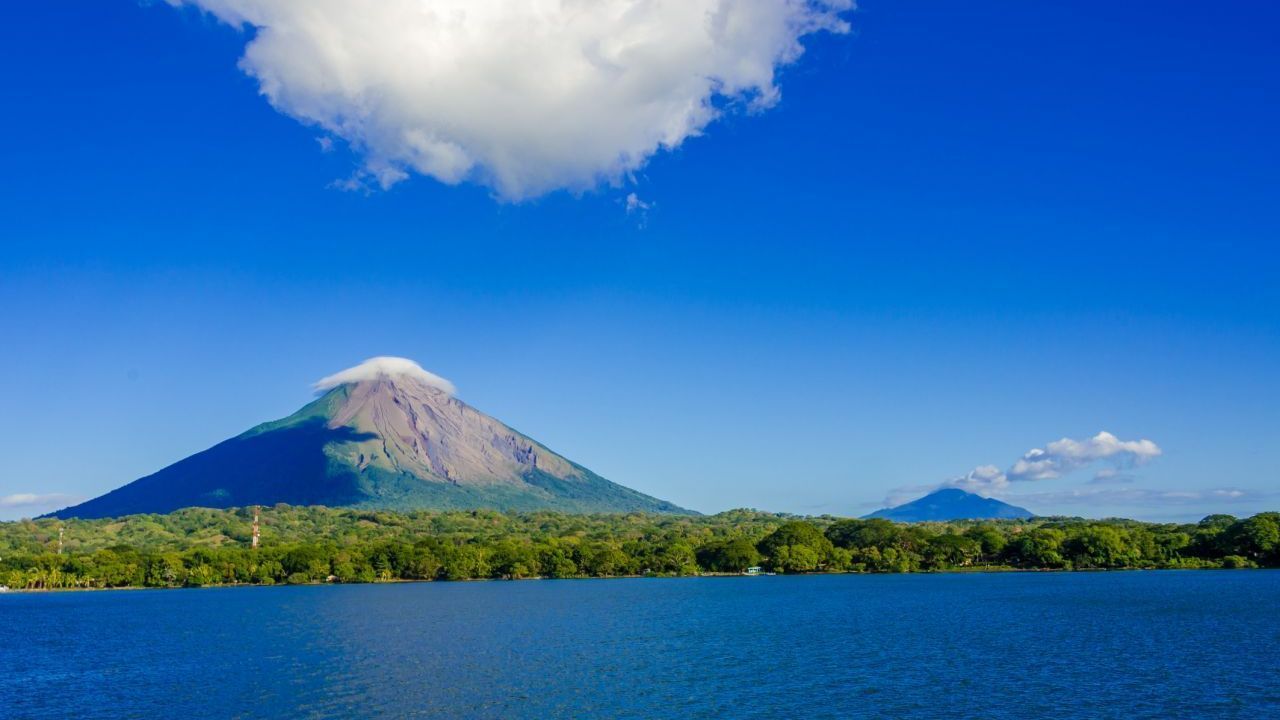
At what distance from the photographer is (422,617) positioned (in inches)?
3548

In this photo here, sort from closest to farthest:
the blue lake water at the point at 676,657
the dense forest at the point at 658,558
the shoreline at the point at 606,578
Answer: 1. the blue lake water at the point at 676,657
2. the shoreline at the point at 606,578
3. the dense forest at the point at 658,558

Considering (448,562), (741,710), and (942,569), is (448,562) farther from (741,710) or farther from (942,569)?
(741,710)

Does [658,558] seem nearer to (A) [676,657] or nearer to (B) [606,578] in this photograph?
(B) [606,578]

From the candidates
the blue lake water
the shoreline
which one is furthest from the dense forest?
the blue lake water

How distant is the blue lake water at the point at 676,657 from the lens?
143 ft

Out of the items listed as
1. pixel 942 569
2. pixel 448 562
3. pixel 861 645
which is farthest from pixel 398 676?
pixel 942 569

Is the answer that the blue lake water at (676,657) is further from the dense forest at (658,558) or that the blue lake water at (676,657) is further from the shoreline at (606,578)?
the dense forest at (658,558)

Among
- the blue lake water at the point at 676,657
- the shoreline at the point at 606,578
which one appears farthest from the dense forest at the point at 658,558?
the blue lake water at the point at 676,657

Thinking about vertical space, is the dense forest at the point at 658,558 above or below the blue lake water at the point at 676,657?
above

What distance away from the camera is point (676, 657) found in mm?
58125

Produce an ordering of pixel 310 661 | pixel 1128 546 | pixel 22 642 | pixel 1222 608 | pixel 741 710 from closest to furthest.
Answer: pixel 741 710 < pixel 310 661 < pixel 22 642 < pixel 1222 608 < pixel 1128 546

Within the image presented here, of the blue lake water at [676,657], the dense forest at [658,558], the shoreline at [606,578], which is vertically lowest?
the blue lake water at [676,657]

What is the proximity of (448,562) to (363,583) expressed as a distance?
14.4 meters

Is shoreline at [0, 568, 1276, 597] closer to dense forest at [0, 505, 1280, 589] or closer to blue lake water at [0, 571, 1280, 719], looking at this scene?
dense forest at [0, 505, 1280, 589]
